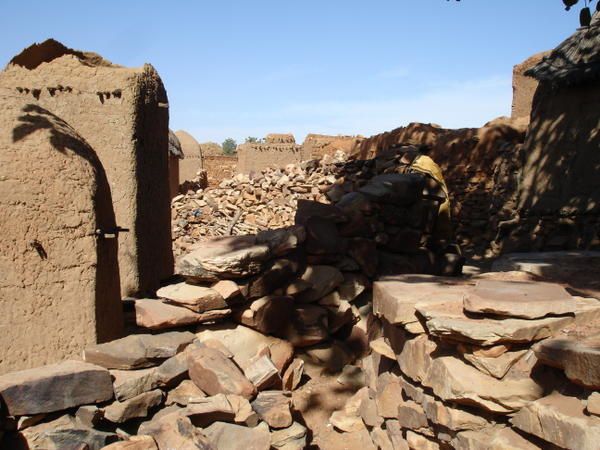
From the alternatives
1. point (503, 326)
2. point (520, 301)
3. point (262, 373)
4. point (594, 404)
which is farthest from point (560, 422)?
point (262, 373)

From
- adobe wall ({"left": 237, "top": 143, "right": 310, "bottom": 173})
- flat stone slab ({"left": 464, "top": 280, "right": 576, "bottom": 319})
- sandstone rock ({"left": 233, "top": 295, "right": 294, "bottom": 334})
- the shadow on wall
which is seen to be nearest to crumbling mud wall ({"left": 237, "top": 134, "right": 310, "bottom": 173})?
adobe wall ({"left": 237, "top": 143, "right": 310, "bottom": 173})

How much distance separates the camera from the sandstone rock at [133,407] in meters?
2.76

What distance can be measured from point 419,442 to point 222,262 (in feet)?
5.72

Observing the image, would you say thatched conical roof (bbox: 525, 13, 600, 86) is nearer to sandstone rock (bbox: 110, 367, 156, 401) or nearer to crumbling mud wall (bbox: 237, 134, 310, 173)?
sandstone rock (bbox: 110, 367, 156, 401)

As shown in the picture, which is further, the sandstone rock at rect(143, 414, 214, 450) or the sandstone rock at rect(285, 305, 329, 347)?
the sandstone rock at rect(285, 305, 329, 347)

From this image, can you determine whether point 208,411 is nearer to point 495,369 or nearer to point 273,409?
point 273,409

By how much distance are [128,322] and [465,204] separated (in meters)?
9.04

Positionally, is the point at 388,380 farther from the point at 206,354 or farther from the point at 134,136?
the point at 134,136

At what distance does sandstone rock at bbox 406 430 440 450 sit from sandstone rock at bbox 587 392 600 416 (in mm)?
1083

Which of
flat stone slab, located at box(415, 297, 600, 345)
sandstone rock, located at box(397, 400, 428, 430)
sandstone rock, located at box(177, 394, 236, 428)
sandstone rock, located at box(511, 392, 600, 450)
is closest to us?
sandstone rock, located at box(511, 392, 600, 450)

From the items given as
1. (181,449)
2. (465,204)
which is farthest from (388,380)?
(465,204)

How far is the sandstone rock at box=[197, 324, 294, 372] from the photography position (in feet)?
12.1

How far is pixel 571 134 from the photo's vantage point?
25.3ft

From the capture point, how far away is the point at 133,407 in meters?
2.85
